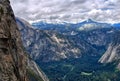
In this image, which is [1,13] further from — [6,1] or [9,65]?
[9,65]

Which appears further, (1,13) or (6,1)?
(6,1)

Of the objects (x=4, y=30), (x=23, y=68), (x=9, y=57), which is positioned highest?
(x=4, y=30)

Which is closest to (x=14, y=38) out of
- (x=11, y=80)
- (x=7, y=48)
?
(x=7, y=48)

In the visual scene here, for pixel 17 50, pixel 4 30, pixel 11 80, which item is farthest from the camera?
pixel 17 50

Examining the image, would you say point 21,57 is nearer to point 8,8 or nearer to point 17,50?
point 17,50

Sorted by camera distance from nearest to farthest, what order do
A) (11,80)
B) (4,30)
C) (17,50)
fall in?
1. (11,80)
2. (4,30)
3. (17,50)

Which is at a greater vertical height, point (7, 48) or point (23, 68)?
point (7, 48)
